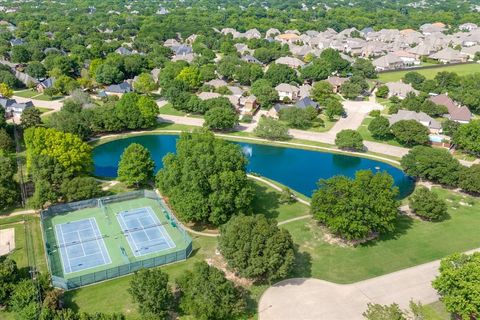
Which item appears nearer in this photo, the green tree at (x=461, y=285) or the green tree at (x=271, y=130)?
the green tree at (x=461, y=285)

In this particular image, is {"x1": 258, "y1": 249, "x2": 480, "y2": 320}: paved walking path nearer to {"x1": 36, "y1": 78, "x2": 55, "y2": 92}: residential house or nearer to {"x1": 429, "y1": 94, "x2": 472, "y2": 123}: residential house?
{"x1": 429, "y1": 94, "x2": 472, "y2": 123}: residential house

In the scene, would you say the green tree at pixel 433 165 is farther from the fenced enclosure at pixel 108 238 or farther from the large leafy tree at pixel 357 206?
the fenced enclosure at pixel 108 238

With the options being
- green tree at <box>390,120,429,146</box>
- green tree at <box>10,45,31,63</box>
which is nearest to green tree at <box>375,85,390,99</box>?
green tree at <box>390,120,429,146</box>

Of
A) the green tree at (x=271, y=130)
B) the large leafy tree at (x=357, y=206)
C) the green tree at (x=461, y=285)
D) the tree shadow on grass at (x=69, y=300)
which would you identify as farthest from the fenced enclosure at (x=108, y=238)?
the green tree at (x=271, y=130)

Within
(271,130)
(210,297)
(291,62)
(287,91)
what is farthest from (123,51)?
(210,297)

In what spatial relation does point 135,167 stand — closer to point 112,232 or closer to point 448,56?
point 112,232

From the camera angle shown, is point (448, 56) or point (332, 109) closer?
point (332, 109)
